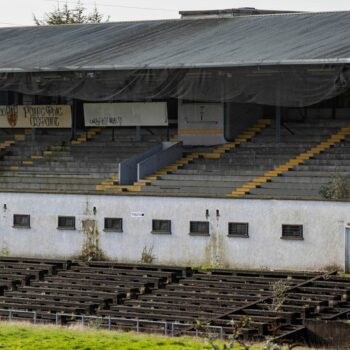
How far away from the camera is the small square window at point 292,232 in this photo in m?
51.5

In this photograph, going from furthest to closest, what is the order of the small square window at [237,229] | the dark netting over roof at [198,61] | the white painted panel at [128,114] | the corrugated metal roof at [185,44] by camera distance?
the white painted panel at [128,114] < the corrugated metal roof at [185,44] < the dark netting over roof at [198,61] < the small square window at [237,229]

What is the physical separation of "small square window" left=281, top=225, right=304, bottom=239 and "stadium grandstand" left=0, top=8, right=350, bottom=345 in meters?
0.05

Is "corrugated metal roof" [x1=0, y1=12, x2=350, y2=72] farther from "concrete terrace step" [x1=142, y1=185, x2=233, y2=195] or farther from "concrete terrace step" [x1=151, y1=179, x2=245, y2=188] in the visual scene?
"concrete terrace step" [x1=142, y1=185, x2=233, y2=195]

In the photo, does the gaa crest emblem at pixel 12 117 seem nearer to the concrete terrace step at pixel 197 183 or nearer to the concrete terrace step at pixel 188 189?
the concrete terrace step at pixel 197 183

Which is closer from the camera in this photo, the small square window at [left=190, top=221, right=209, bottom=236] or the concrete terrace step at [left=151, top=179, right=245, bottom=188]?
the small square window at [left=190, top=221, right=209, bottom=236]

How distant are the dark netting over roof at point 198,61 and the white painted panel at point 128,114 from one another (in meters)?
2.46

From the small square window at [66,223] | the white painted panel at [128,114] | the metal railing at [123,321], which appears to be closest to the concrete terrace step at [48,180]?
the small square window at [66,223]

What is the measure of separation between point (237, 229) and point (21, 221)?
9299mm

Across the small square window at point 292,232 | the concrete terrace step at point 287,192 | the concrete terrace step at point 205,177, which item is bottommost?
the small square window at point 292,232

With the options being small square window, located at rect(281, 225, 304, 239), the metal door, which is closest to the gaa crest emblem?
small square window, located at rect(281, 225, 304, 239)

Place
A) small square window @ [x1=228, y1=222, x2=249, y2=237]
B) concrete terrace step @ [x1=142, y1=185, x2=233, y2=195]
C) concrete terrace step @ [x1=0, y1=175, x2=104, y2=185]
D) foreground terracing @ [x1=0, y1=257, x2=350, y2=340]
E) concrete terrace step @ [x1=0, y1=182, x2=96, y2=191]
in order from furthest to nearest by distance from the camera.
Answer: concrete terrace step @ [x1=0, y1=175, x2=104, y2=185] < concrete terrace step @ [x1=0, y1=182, x2=96, y2=191] < concrete terrace step @ [x1=142, y1=185, x2=233, y2=195] < small square window @ [x1=228, y1=222, x2=249, y2=237] < foreground terracing @ [x1=0, y1=257, x2=350, y2=340]

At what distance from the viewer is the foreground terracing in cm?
4141

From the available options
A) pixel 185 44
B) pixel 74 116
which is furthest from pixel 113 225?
pixel 74 116

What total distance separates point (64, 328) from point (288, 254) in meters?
13.1
